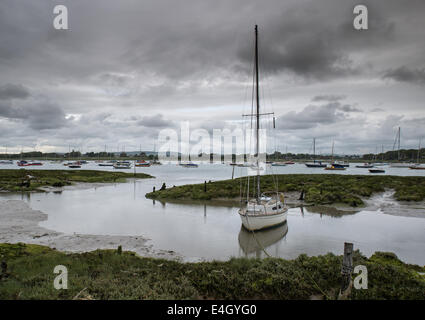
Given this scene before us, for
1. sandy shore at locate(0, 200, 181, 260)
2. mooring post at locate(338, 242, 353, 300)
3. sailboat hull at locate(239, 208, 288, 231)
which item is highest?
mooring post at locate(338, 242, 353, 300)

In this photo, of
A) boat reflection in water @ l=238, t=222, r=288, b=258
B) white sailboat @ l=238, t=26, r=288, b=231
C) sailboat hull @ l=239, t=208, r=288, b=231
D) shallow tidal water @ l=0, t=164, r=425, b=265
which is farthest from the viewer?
white sailboat @ l=238, t=26, r=288, b=231

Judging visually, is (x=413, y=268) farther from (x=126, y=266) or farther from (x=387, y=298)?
(x=126, y=266)

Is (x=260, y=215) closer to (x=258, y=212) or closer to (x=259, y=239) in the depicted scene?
(x=258, y=212)

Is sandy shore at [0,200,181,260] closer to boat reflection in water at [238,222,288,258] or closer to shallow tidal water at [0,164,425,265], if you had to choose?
shallow tidal water at [0,164,425,265]

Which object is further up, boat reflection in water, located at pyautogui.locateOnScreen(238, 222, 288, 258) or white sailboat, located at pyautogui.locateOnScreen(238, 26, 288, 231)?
white sailboat, located at pyautogui.locateOnScreen(238, 26, 288, 231)

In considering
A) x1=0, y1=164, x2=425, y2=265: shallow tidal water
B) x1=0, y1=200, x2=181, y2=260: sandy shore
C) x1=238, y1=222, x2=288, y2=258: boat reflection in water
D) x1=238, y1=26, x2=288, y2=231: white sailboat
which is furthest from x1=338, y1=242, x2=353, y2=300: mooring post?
x1=238, y1=26, x2=288, y2=231: white sailboat

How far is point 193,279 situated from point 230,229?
1251 cm

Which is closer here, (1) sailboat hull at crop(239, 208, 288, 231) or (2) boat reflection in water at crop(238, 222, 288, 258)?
(2) boat reflection in water at crop(238, 222, 288, 258)

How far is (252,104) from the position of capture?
76.2ft

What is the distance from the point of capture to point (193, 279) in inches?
418

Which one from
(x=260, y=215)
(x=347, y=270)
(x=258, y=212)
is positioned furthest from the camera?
(x=258, y=212)

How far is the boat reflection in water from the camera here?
17.7m

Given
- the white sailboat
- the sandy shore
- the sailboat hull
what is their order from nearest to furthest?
the sandy shore
the sailboat hull
the white sailboat

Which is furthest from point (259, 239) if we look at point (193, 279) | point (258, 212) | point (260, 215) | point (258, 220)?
point (193, 279)
